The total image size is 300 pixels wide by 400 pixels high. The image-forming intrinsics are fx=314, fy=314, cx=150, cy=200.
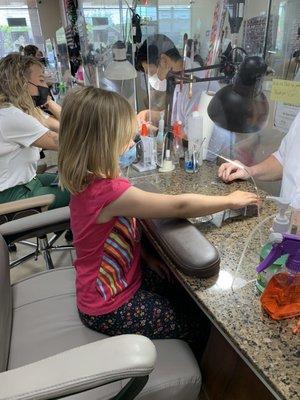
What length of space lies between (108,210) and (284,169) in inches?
27.2

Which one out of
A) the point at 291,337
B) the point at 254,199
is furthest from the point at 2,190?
the point at 291,337

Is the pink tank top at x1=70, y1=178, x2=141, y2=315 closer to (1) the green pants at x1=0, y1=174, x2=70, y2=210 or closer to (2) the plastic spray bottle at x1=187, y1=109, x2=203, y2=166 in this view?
(2) the plastic spray bottle at x1=187, y1=109, x2=203, y2=166

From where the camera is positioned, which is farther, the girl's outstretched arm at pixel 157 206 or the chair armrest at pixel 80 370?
the girl's outstretched arm at pixel 157 206

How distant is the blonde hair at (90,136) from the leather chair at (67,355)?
368 millimetres

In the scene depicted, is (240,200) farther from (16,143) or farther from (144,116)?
(16,143)

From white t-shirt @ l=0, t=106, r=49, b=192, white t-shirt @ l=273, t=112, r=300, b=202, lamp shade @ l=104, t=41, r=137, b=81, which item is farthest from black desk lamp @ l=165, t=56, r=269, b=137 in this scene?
white t-shirt @ l=0, t=106, r=49, b=192

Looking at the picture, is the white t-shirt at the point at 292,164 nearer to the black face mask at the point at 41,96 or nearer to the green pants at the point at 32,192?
the green pants at the point at 32,192

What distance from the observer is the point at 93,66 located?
2.72m

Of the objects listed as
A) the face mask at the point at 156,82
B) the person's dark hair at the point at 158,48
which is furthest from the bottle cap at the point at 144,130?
the person's dark hair at the point at 158,48

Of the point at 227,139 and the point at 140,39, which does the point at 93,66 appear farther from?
the point at 227,139

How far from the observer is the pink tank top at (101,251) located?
876 mm

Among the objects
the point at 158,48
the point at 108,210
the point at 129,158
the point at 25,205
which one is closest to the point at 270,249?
the point at 108,210

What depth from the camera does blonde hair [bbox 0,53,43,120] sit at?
1.83m

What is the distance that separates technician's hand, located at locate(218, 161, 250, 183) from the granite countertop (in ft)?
0.70
